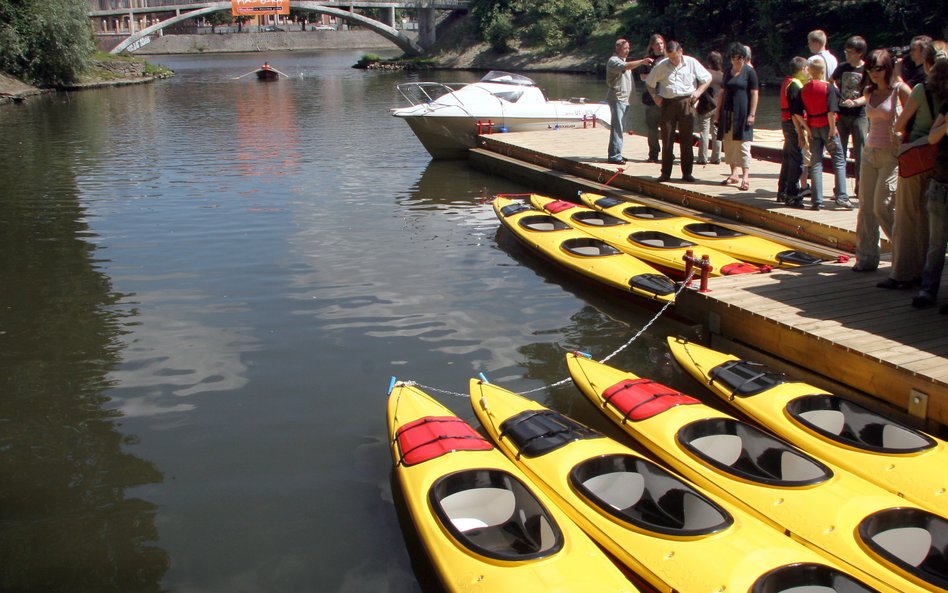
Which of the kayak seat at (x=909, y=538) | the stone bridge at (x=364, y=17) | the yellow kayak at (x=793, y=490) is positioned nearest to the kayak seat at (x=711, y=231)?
the yellow kayak at (x=793, y=490)

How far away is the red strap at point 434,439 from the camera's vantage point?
19.3ft

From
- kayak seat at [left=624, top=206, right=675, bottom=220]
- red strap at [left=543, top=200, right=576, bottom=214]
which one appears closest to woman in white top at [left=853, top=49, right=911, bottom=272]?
kayak seat at [left=624, top=206, right=675, bottom=220]

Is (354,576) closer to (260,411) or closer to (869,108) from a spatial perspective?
(260,411)

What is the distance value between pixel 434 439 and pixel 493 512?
812 mm

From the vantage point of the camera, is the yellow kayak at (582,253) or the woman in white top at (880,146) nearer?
the woman in white top at (880,146)

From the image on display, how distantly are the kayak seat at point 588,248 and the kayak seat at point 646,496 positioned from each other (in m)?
5.06

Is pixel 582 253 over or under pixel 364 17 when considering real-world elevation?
under

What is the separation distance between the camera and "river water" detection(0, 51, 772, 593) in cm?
586

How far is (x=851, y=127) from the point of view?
10195 millimetres

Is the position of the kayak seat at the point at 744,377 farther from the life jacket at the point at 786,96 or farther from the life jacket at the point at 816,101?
the life jacket at the point at 786,96

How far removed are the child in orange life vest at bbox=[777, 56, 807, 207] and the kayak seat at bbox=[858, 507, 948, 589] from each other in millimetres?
6177

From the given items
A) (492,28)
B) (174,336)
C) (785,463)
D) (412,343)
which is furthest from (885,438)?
(492,28)

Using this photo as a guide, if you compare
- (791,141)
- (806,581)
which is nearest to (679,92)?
(791,141)

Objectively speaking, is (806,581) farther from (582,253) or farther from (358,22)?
(358,22)
